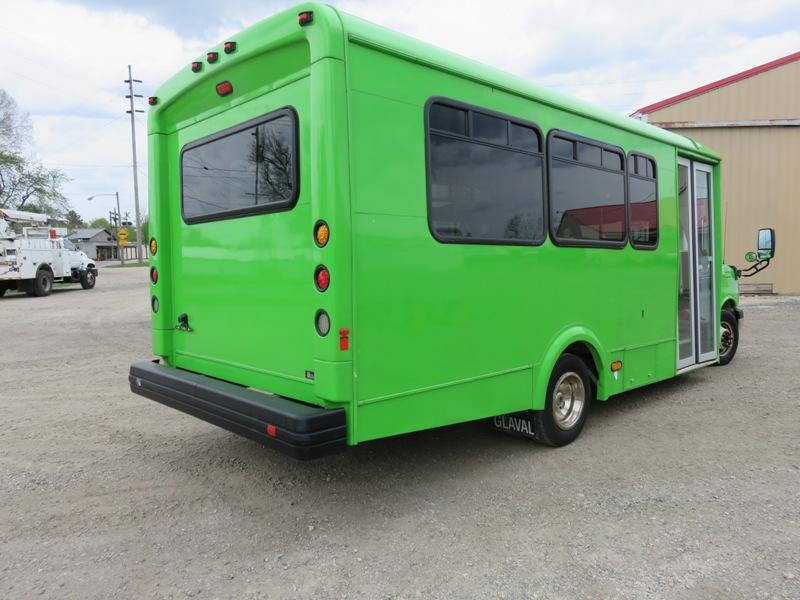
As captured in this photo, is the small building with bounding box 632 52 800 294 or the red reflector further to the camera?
the small building with bounding box 632 52 800 294

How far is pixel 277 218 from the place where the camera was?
11.5 ft

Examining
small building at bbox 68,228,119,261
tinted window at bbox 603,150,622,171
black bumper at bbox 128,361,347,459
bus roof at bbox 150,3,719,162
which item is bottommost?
black bumper at bbox 128,361,347,459

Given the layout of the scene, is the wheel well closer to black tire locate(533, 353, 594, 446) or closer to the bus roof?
black tire locate(533, 353, 594, 446)

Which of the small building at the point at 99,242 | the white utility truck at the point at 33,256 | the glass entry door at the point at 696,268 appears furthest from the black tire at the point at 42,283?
the small building at the point at 99,242

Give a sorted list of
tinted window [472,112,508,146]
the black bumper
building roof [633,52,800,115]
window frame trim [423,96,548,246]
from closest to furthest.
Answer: the black bumper < window frame trim [423,96,548,246] < tinted window [472,112,508,146] < building roof [633,52,800,115]

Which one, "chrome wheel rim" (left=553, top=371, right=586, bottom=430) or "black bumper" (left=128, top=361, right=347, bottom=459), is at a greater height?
"black bumper" (left=128, top=361, right=347, bottom=459)

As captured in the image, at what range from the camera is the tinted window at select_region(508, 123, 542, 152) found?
4000 mm

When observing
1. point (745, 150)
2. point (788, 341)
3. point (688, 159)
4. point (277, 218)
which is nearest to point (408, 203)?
point (277, 218)

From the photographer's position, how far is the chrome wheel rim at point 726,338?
24.6 ft

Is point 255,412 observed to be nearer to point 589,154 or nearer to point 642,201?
point 589,154

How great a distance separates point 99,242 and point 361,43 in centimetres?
9790

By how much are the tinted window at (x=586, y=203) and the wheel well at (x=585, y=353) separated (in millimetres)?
847

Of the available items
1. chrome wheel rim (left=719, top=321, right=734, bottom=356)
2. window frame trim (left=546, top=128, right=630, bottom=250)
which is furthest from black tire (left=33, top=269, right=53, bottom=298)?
chrome wheel rim (left=719, top=321, right=734, bottom=356)

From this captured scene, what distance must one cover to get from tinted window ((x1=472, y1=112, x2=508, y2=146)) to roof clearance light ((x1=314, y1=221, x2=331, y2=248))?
1.29 metres
